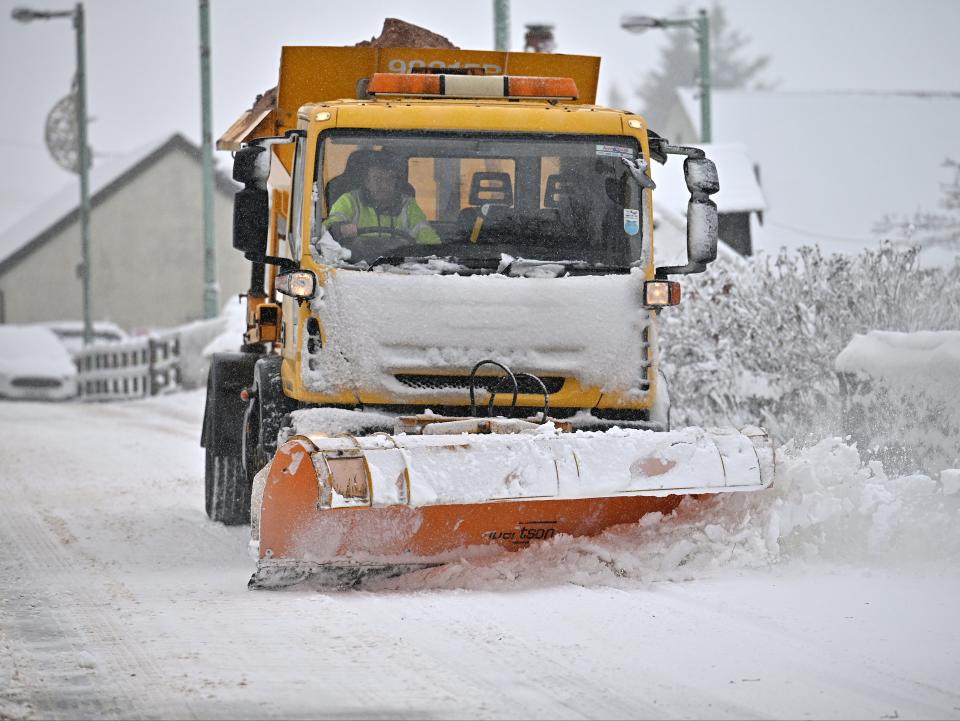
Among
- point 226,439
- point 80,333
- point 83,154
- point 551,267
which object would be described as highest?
point 83,154

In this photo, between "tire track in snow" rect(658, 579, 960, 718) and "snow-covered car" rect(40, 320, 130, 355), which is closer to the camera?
"tire track in snow" rect(658, 579, 960, 718)

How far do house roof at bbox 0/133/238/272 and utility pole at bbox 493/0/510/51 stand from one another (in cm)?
4002

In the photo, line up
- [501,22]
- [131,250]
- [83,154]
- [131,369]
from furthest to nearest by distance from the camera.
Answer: [131,250], [83,154], [131,369], [501,22]

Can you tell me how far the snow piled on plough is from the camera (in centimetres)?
741

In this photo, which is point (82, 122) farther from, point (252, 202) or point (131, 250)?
point (252, 202)

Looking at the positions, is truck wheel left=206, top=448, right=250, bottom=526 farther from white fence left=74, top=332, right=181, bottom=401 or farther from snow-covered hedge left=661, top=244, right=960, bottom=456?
white fence left=74, top=332, right=181, bottom=401

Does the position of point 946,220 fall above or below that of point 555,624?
above

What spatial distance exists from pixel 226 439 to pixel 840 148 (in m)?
43.2

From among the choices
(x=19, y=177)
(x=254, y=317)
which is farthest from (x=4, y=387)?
(x=19, y=177)

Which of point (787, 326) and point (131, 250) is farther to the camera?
point (131, 250)

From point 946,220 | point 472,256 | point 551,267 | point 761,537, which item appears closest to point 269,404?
point 472,256

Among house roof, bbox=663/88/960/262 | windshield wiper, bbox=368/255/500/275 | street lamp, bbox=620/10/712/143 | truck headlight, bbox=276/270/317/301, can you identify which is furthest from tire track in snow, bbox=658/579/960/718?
house roof, bbox=663/88/960/262

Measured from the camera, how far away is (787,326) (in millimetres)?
12727

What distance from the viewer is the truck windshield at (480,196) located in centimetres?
802
